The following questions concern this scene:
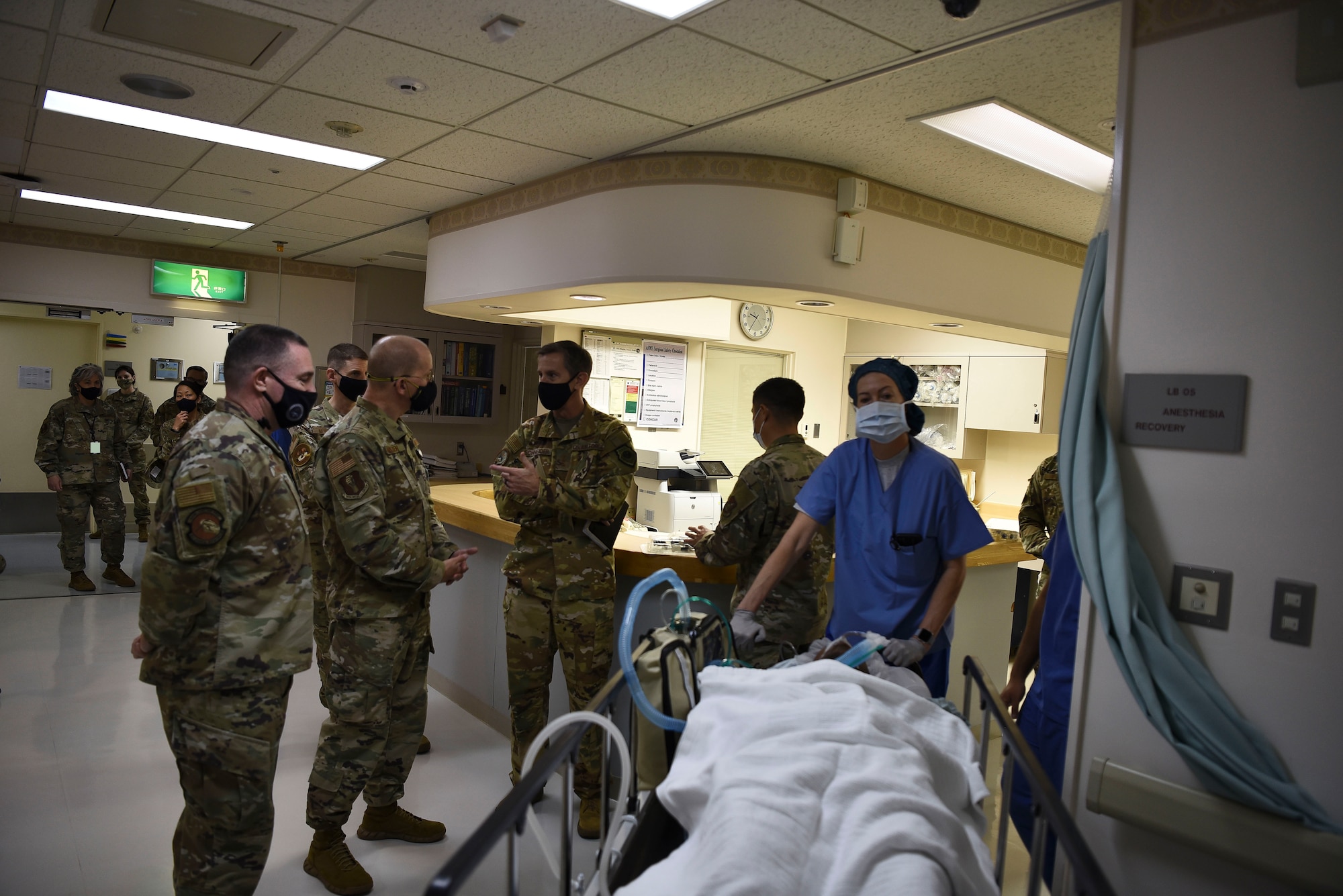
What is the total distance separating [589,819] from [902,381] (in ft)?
6.39

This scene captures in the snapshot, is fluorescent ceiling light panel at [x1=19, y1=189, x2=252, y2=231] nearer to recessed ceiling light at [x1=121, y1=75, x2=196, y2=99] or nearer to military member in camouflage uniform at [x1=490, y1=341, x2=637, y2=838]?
recessed ceiling light at [x1=121, y1=75, x2=196, y2=99]

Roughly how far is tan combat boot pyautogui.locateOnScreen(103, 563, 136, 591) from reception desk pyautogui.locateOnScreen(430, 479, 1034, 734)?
137 inches

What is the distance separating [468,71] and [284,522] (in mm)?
1648

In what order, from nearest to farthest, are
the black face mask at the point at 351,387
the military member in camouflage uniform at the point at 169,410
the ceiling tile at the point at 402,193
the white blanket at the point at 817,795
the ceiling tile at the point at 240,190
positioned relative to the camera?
the white blanket at the point at 817,795
the black face mask at the point at 351,387
the ceiling tile at the point at 402,193
the ceiling tile at the point at 240,190
the military member in camouflage uniform at the point at 169,410

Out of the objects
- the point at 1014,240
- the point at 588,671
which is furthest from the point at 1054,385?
the point at 588,671

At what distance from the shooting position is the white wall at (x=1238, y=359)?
1.52m

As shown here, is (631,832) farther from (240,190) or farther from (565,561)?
(240,190)

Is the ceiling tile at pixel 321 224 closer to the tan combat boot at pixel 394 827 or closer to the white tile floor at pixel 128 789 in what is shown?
the white tile floor at pixel 128 789

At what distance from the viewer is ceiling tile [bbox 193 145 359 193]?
13.4ft

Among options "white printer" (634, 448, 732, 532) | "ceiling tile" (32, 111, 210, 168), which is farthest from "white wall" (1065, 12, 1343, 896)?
"ceiling tile" (32, 111, 210, 168)

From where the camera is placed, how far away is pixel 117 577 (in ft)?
21.4

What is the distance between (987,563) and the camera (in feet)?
13.2

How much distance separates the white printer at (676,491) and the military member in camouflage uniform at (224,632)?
2.30 m

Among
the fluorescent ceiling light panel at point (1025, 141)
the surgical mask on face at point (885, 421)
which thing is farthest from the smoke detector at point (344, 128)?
the surgical mask on face at point (885, 421)
